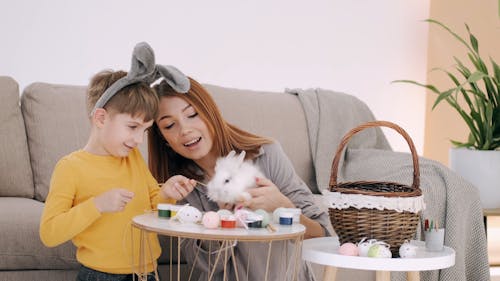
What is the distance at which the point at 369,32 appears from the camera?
421cm

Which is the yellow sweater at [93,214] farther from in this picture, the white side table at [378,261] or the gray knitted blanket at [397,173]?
the gray knitted blanket at [397,173]

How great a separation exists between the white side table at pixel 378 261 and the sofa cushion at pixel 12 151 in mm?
1133

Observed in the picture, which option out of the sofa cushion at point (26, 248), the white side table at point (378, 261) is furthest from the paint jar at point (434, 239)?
the sofa cushion at point (26, 248)

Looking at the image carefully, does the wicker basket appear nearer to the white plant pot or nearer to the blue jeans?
the blue jeans

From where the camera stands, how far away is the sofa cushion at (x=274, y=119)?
294 cm

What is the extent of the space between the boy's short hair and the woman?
0.30 feet

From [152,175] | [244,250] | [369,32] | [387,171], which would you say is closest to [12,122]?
[152,175]

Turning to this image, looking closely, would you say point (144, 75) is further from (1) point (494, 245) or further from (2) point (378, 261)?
(1) point (494, 245)

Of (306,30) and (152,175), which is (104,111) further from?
(306,30)

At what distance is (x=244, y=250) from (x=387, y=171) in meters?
0.92

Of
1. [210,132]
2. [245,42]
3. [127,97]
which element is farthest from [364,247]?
→ [245,42]

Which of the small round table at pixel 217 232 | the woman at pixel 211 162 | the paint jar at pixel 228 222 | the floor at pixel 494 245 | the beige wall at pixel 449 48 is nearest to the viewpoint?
the small round table at pixel 217 232

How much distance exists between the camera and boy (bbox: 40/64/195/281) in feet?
5.80

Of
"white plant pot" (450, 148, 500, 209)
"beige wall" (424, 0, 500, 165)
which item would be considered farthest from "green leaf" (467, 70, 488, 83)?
"beige wall" (424, 0, 500, 165)
